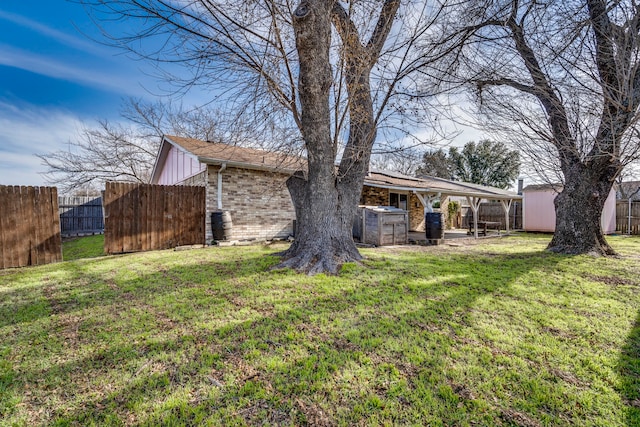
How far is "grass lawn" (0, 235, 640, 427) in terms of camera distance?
6.19ft

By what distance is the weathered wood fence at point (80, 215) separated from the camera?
14.1 m

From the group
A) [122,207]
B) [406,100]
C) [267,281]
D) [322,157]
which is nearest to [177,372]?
[267,281]

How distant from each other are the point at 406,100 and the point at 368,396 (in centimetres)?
556

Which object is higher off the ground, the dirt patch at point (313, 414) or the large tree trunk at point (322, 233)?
the large tree trunk at point (322, 233)

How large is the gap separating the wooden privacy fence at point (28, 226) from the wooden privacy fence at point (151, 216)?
111cm

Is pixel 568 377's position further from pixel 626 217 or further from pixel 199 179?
pixel 626 217

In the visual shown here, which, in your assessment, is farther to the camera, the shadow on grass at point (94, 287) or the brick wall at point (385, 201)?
the brick wall at point (385, 201)

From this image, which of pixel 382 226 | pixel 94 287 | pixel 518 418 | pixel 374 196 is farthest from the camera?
pixel 374 196

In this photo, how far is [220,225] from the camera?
878 cm

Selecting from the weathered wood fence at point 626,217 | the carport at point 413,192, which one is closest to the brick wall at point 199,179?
the carport at point 413,192

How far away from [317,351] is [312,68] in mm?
4486

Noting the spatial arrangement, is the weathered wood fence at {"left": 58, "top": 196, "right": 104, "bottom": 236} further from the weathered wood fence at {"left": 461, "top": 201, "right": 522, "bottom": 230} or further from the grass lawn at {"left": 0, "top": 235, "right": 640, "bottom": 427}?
the weathered wood fence at {"left": 461, "top": 201, "right": 522, "bottom": 230}

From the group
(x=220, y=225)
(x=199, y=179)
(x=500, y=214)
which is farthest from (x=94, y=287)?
(x=500, y=214)

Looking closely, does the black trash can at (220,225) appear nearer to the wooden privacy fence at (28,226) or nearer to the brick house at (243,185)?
the brick house at (243,185)
